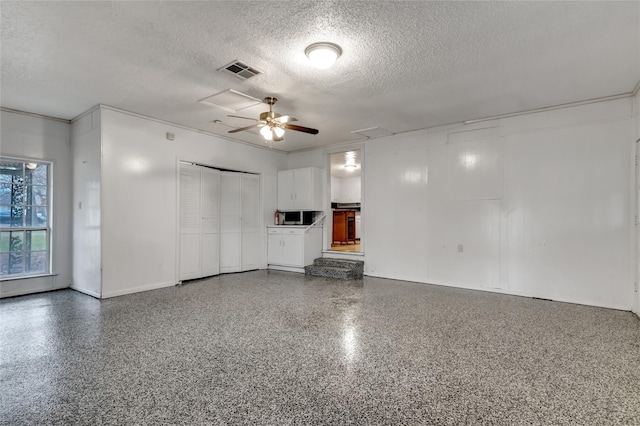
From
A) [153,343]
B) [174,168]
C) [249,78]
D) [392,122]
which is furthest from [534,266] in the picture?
[174,168]

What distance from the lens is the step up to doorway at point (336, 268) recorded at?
635 cm

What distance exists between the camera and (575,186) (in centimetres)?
456

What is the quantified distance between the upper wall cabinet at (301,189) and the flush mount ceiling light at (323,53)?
4.03 m

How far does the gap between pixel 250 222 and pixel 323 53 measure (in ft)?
15.5

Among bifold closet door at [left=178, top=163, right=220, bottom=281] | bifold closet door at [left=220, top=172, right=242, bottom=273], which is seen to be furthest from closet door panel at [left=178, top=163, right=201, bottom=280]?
bifold closet door at [left=220, top=172, right=242, bottom=273]

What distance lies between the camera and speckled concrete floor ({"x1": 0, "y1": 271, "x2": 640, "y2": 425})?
6.42ft

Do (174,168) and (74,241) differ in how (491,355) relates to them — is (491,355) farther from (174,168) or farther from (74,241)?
(74,241)

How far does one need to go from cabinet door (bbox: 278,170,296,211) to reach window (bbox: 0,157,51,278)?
425 centimetres

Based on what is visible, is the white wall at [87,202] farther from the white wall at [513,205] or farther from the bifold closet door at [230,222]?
the white wall at [513,205]

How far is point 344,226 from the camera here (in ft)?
31.6

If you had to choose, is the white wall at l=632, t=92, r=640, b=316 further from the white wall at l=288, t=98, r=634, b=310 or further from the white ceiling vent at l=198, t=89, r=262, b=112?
the white ceiling vent at l=198, t=89, r=262, b=112

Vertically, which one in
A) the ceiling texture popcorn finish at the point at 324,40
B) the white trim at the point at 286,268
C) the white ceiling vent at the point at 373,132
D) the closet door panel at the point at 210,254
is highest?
the ceiling texture popcorn finish at the point at 324,40

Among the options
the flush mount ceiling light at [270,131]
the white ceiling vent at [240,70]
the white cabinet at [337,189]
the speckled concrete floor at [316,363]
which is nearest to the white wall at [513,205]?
the speckled concrete floor at [316,363]

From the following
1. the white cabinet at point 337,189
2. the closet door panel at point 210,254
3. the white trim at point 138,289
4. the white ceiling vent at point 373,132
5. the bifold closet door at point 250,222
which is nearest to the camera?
the white trim at point 138,289
